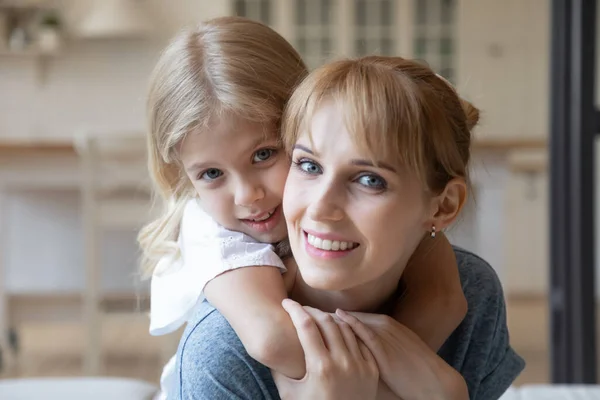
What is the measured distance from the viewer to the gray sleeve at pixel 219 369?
1005 millimetres

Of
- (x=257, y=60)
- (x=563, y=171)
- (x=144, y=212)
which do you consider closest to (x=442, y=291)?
(x=257, y=60)

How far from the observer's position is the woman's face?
944 mm

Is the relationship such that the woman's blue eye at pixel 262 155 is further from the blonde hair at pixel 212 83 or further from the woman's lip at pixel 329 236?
the woman's lip at pixel 329 236

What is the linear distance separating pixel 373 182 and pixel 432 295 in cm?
25

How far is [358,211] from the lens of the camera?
947 mm

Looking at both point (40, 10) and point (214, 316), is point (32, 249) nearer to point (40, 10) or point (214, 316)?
point (40, 10)

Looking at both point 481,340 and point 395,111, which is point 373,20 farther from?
point 395,111

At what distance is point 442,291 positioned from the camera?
115cm

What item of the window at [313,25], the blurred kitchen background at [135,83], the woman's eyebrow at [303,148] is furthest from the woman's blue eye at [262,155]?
the window at [313,25]

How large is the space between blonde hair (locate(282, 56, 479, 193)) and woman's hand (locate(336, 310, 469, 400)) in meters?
0.17

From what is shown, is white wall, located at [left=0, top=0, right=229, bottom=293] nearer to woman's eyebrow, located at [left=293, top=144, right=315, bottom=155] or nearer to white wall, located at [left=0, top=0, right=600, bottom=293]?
white wall, located at [left=0, top=0, right=600, bottom=293]

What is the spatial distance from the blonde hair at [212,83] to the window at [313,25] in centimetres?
430

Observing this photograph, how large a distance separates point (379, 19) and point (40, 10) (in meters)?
2.00

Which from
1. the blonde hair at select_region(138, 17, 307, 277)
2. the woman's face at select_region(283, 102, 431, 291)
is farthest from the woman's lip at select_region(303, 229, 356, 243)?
the blonde hair at select_region(138, 17, 307, 277)
